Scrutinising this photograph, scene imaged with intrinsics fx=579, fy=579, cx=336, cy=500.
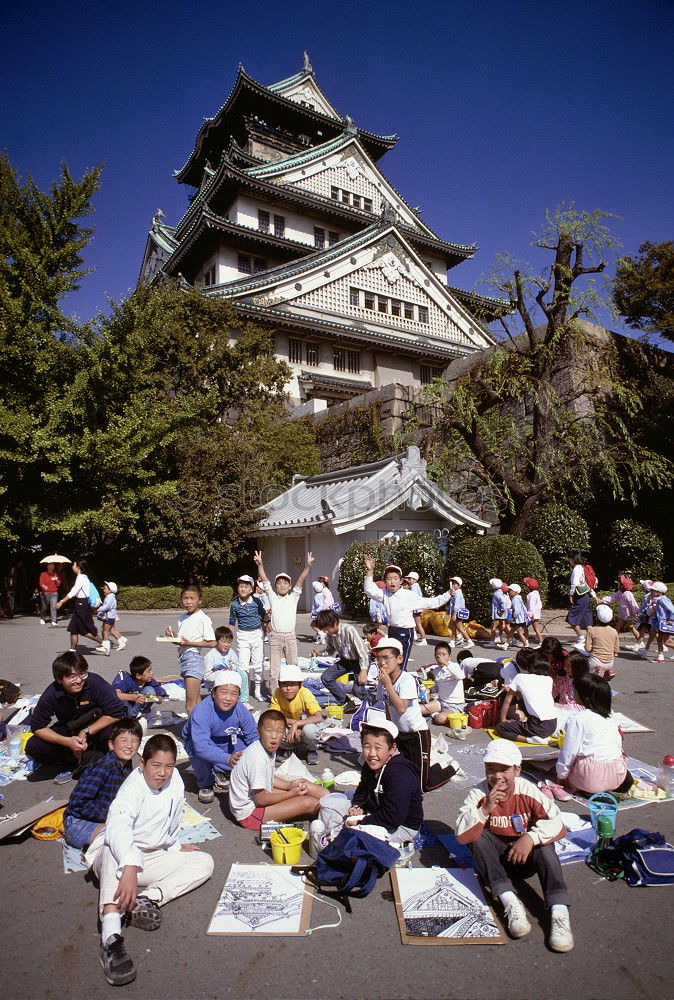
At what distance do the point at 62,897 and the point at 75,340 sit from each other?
1594 cm

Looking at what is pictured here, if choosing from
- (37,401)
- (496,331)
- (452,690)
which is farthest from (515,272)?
(37,401)

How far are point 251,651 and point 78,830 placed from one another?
4236 millimetres

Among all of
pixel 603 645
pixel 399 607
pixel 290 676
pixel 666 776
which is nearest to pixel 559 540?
pixel 603 645

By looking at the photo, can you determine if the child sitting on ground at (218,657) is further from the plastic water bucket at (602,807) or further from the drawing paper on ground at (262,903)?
the plastic water bucket at (602,807)

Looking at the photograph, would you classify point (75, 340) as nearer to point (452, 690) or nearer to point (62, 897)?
point (452, 690)

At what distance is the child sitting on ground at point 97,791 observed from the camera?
426 centimetres

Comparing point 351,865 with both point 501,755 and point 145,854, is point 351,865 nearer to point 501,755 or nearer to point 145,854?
point 501,755

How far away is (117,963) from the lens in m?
3.01

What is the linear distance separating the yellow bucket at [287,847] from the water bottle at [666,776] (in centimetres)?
326

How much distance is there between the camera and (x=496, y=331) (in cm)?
1711

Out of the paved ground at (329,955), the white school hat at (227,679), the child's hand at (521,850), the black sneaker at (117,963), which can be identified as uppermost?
the white school hat at (227,679)

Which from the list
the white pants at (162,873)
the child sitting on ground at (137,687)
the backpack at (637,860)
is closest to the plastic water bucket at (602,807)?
the backpack at (637,860)

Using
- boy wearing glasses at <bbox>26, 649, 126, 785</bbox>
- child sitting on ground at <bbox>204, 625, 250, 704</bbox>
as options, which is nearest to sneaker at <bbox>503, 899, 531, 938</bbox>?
boy wearing glasses at <bbox>26, 649, 126, 785</bbox>

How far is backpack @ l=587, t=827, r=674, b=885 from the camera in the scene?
12.2 feet
